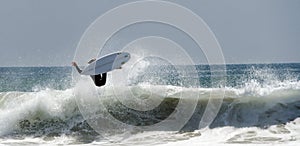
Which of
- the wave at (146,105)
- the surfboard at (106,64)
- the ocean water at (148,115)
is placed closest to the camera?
the ocean water at (148,115)

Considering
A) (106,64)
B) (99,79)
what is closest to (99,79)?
(99,79)

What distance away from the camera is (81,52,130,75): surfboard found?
1775 cm

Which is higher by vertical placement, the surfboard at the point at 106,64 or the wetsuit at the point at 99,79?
the surfboard at the point at 106,64

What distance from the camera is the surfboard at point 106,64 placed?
58.2ft

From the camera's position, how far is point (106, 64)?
59.3 feet

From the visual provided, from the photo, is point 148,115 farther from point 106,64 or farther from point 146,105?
point 106,64

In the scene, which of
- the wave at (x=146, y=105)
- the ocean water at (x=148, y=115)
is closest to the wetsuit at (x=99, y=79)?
the ocean water at (x=148, y=115)

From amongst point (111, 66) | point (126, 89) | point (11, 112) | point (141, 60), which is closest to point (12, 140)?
point (11, 112)

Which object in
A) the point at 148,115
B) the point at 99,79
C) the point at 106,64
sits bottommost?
the point at 148,115

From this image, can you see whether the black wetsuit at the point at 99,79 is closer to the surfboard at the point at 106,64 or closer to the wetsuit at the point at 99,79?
the wetsuit at the point at 99,79

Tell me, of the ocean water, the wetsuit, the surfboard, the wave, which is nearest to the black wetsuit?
the wetsuit

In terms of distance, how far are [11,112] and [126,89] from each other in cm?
491

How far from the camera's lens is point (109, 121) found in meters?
18.4

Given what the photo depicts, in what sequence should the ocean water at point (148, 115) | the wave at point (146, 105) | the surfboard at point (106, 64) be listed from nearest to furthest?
1. the ocean water at point (148, 115)
2. the wave at point (146, 105)
3. the surfboard at point (106, 64)
